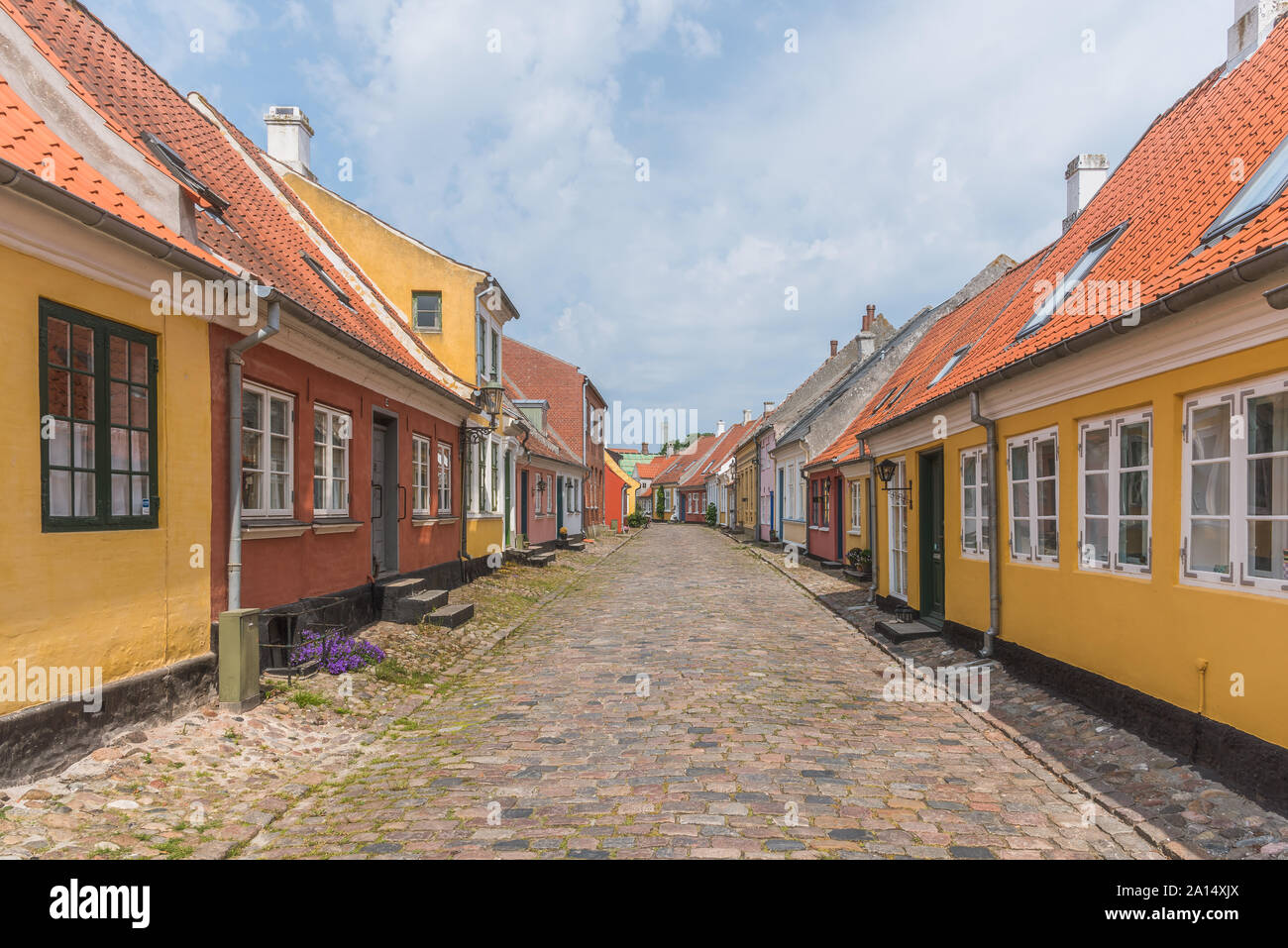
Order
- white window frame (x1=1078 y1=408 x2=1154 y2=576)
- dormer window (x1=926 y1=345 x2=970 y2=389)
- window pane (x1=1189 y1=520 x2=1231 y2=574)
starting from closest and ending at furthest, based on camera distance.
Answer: window pane (x1=1189 y1=520 x2=1231 y2=574)
white window frame (x1=1078 y1=408 x2=1154 y2=576)
dormer window (x1=926 y1=345 x2=970 y2=389)

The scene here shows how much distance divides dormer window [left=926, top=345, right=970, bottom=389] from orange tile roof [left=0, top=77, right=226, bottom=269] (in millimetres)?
9509

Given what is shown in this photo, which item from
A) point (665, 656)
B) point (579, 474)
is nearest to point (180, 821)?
point (665, 656)

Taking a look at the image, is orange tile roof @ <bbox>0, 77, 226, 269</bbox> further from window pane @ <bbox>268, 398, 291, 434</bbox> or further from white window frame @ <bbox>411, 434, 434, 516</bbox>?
white window frame @ <bbox>411, 434, 434, 516</bbox>

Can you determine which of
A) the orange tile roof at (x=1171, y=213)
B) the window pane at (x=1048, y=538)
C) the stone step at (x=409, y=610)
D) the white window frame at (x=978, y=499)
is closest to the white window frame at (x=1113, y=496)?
the window pane at (x=1048, y=538)

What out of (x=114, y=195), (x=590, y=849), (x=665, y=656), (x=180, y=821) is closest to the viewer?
(x=590, y=849)

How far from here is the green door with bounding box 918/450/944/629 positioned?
37.6ft

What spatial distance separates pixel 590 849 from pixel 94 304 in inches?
179

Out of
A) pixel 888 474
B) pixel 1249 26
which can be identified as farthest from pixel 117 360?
pixel 1249 26

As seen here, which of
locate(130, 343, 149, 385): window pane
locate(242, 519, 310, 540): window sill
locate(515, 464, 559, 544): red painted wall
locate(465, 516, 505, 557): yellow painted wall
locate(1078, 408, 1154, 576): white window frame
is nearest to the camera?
locate(130, 343, 149, 385): window pane

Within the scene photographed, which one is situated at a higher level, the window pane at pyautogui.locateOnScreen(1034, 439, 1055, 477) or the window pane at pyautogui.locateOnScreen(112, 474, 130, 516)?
the window pane at pyautogui.locateOnScreen(1034, 439, 1055, 477)

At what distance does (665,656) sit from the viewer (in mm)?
9680

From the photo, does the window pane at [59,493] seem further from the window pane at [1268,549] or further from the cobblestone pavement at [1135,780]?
the window pane at [1268,549]

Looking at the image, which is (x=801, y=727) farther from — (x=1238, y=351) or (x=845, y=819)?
(x=1238, y=351)

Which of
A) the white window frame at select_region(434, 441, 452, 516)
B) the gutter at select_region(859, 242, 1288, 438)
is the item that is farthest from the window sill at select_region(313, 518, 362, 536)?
the gutter at select_region(859, 242, 1288, 438)
